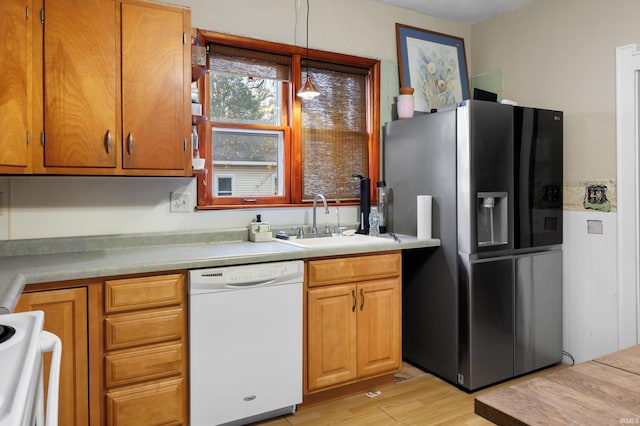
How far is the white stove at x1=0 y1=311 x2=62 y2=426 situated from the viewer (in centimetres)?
59

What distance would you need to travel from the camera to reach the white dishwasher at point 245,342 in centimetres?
213

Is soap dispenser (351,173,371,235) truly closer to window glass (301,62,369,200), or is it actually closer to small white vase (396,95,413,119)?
window glass (301,62,369,200)

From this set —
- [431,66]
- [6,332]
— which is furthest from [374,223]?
[6,332]

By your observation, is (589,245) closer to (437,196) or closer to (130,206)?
(437,196)

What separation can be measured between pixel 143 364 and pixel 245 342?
1.56 ft

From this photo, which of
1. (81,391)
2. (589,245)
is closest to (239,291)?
(81,391)

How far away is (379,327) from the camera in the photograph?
2.73 meters

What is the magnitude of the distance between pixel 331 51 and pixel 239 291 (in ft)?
6.18

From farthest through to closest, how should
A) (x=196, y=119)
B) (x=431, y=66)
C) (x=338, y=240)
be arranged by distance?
(x=431, y=66)
(x=338, y=240)
(x=196, y=119)

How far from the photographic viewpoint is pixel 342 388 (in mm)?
2680

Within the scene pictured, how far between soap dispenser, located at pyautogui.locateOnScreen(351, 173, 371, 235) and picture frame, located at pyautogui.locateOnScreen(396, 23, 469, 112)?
0.76m

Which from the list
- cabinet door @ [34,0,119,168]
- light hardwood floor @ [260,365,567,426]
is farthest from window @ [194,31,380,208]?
light hardwood floor @ [260,365,567,426]

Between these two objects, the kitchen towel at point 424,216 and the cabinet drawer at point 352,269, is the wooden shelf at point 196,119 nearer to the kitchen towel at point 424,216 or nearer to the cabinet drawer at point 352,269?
the cabinet drawer at point 352,269

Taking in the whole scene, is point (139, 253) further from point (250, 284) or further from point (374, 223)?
point (374, 223)
